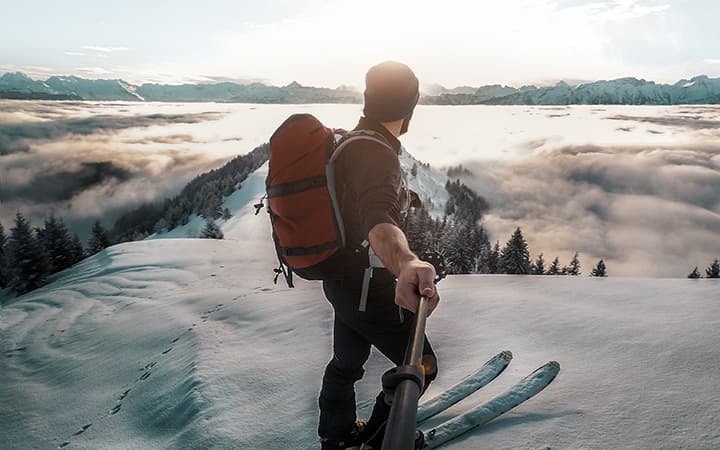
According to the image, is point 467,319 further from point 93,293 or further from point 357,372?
point 93,293

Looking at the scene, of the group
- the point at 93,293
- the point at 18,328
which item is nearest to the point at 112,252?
the point at 93,293

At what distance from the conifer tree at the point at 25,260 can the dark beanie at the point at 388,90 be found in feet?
165

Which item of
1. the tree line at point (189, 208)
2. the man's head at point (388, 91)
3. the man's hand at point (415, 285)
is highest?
the man's head at point (388, 91)

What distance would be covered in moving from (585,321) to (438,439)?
9.88 feet

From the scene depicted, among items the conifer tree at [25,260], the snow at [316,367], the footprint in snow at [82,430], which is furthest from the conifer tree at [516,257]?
the conifer tree at [25,260]

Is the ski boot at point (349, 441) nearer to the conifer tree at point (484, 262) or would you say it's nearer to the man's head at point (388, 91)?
the man's head at point (388, 91)

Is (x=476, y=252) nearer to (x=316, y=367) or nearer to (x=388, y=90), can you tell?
(x=316, y=367)

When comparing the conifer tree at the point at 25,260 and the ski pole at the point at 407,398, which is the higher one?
the ski pole at the point at 407,398

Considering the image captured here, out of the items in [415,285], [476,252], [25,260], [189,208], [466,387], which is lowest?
[189,208]

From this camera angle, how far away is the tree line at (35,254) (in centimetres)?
4256

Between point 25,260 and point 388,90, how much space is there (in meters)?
51.6

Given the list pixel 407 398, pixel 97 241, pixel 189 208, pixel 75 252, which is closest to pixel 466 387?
pixel 407 398

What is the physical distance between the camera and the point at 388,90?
264 centimetres

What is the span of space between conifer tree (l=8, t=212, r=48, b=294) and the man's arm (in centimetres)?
5091
